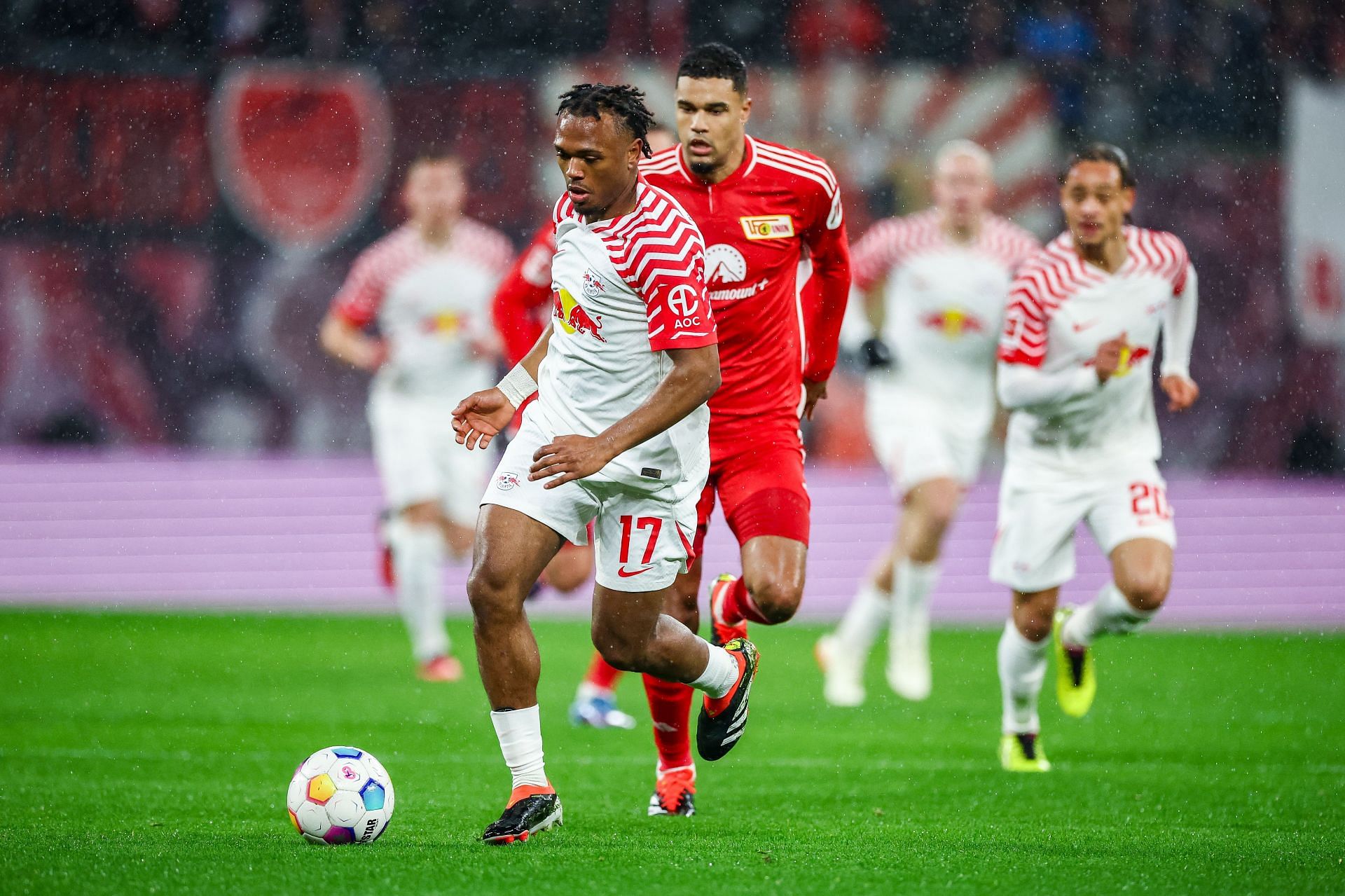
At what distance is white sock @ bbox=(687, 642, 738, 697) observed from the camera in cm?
519

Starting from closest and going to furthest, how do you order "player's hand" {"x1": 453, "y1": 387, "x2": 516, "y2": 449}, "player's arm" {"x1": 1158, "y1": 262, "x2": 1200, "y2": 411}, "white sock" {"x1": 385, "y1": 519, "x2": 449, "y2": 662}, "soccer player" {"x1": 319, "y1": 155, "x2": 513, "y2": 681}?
"player's hand" {"x1": 453, "y1": 387, "x2": 516, "y2": 449} → "player's arm" {"x1": 1158, "y1": 262, "x2": 1200, "y2": 411} → "white sock" {"x1": 385, "y1": 519, "x2": 449, "y2": 662} → "soccer player" {"x1": 319, "y1": 155, "x2": 513, "y2": 681}

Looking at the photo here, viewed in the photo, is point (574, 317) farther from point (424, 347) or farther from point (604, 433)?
point (424, 347)

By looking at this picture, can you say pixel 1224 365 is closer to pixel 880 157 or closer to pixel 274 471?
pixel 880 157

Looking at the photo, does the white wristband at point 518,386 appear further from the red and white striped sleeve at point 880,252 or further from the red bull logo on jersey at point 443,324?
the red bull logo on jersey at point 443,324

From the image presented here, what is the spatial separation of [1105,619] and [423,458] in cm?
486

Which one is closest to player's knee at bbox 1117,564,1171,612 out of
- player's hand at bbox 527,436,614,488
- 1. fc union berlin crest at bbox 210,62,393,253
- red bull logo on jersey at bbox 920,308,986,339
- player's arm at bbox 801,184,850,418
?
player's arm at bbox 801,184,850,418

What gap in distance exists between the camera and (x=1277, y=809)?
5.68 m

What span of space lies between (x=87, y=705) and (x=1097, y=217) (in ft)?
17.6

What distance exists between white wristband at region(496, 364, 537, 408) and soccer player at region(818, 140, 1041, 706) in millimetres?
4600

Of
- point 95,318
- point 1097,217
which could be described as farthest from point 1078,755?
point 95,318

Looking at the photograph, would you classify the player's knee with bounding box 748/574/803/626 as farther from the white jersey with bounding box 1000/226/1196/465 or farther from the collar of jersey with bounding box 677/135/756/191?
the white jersey with bounding box 1000/226/1196/465

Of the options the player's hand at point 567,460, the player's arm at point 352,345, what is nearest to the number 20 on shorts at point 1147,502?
the player's hand at point 567,460

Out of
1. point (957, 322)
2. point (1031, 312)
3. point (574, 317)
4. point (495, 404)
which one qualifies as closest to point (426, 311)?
point (957, 322)

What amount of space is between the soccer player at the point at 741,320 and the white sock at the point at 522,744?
0.78 m
